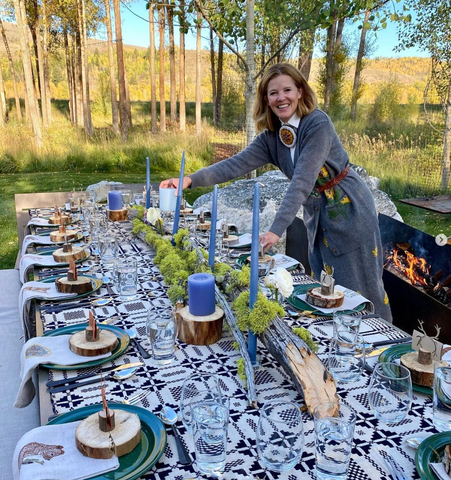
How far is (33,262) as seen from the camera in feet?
8.16

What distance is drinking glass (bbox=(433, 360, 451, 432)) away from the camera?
1.22m

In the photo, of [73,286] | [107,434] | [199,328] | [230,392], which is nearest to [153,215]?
[73,286]

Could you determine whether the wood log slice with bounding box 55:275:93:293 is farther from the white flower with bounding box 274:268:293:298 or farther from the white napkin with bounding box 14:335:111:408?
the white flower with bounding box 274:268:293:298

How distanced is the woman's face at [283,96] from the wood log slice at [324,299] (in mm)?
1010

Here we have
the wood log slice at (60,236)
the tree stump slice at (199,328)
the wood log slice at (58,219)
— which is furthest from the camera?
the wood log slice at (58,219)

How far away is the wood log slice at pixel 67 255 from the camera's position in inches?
100

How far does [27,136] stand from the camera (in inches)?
464

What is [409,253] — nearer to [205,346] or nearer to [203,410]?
[205,346]

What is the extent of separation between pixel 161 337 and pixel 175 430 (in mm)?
384

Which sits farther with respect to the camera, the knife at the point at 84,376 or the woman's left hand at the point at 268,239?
the woman's left hand at the point at 268,239

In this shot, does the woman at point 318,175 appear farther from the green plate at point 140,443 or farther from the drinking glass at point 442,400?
the green plate at point 140,443

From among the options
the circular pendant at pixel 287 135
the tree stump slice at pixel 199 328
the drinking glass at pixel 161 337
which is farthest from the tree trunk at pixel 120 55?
the drinking glass at pixel 161 337

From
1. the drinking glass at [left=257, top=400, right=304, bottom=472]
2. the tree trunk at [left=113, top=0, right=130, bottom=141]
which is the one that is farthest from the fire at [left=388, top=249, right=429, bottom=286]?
the tree trunk at [left=113, top=0, right=130, bottom=141]

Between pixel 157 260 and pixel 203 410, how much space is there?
1.40 metres
